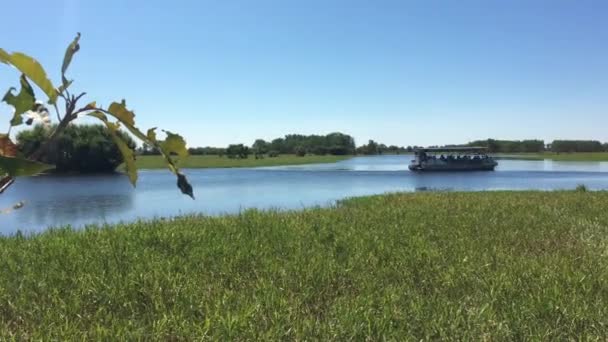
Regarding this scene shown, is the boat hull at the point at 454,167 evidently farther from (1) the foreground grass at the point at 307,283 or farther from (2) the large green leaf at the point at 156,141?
(2) the large green leaf at the point at 156,141

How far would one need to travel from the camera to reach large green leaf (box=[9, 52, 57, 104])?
0.79 metres

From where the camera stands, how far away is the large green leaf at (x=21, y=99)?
796 mm

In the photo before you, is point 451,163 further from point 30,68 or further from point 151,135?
point 30,68

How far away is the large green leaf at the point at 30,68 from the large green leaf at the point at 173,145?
20cm

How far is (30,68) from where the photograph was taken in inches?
31.3

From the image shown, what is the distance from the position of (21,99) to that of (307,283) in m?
5.05

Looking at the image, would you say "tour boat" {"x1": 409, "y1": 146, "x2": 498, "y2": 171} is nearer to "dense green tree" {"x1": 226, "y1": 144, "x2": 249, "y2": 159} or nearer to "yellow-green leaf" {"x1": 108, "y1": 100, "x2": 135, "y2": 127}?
"yellow-green leaf" {"x1": 108, "y1": 100, "x2": 135, "y2": 127}

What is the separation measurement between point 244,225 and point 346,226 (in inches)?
79.1

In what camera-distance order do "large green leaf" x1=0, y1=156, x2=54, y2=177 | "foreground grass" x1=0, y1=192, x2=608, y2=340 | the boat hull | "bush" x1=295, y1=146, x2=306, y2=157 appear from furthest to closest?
"bush" x1=295, y1=146, x2=306, y2=157
the boat hull
"foreground grass" x1=0, y1=192, x2=608, y2=340
"large green leaf" x1=0, y1=156, x2=54, y2=177

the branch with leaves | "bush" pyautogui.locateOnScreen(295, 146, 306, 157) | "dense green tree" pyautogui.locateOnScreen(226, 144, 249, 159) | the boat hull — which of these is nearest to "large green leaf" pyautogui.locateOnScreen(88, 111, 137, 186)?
the branch with leaves

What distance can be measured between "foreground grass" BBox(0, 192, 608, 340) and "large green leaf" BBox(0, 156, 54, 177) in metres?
3.54

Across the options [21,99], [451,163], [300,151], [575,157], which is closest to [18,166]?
[21,99]

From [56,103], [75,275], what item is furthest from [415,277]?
[56,103]

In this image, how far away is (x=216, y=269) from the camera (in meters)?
Result: 6.15
